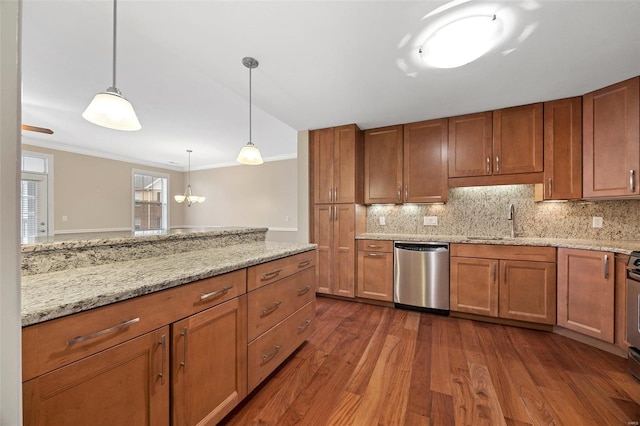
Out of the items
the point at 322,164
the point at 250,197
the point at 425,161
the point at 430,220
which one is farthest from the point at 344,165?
the point at 250,197

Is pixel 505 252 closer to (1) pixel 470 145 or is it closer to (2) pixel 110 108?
(1) pixel 470 145

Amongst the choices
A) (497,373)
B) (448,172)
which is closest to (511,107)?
(448,172)

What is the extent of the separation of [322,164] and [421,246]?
1652mm

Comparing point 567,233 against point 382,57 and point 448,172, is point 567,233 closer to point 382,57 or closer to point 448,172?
point 448,172

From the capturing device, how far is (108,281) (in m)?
1.00

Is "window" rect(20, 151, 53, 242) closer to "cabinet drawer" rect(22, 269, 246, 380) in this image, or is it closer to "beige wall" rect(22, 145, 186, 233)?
"beige wall" rect(22, 145, 186, 233)

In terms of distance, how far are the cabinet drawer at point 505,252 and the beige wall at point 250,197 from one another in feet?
12.4

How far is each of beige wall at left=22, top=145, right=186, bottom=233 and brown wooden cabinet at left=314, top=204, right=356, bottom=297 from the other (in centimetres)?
538

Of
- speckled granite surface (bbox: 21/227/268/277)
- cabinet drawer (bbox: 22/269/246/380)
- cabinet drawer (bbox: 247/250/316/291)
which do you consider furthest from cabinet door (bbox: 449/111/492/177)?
cabinet drawer (bbox: 22/269/246/380)

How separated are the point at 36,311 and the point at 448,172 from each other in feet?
11.1

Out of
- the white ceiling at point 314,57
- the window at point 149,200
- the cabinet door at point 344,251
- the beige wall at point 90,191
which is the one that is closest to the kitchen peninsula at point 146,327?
the white ceiling at point 314,57

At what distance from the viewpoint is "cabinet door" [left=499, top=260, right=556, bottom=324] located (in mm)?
2377

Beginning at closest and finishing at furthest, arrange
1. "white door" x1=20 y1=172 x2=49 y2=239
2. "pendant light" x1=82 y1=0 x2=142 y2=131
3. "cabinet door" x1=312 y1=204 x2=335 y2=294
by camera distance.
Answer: "pendant light" x1=82 y1=0 x2=142 y2=131 → "cabinet door" x1=312 y1=204 x2=335 y2=294 → "white door" x1=20 y1=172 x2=49 y2=239

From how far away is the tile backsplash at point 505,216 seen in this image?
251 cm
